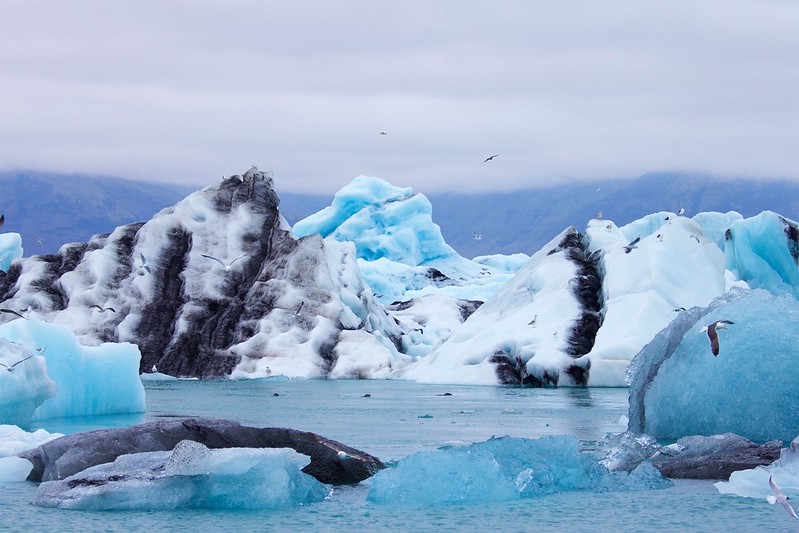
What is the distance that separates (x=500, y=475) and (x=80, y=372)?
15.6 metres

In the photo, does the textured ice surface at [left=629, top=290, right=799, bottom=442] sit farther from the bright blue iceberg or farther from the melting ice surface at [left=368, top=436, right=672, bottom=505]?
the bright blue iceberg

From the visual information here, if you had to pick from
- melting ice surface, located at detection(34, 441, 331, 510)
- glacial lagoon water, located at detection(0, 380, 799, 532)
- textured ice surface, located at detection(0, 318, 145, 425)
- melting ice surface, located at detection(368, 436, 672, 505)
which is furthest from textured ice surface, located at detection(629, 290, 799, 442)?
textured ice surface, located at detection(0, 318, 145, 425)

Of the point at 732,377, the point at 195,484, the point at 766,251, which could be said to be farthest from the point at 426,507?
the point at 766,251

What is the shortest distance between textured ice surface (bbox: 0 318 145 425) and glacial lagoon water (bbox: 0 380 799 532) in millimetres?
763

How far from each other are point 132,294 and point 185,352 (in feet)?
13.4

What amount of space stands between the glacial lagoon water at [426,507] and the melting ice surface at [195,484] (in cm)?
24

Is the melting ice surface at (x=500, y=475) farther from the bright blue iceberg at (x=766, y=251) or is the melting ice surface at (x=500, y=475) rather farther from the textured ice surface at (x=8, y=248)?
the textured ice surface at (x=8, y=248)

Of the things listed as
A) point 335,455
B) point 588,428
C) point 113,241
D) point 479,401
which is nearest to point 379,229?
point 113,241

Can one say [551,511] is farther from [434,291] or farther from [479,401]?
[434,291]

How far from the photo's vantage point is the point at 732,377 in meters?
14.4

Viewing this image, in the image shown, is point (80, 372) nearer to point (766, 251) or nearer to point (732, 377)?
point (732, 377)

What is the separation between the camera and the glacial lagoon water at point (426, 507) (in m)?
9.06

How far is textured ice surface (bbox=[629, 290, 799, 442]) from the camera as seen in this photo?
1419 cm

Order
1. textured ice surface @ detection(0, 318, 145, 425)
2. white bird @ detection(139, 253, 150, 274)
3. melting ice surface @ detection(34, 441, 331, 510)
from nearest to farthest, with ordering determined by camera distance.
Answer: melting ice surface @ detection(34, 441, 331, 510) < textured ice surface @ detection(0, 318, 145, 425) < white bird @ detection(139, 253, 150, 274)
